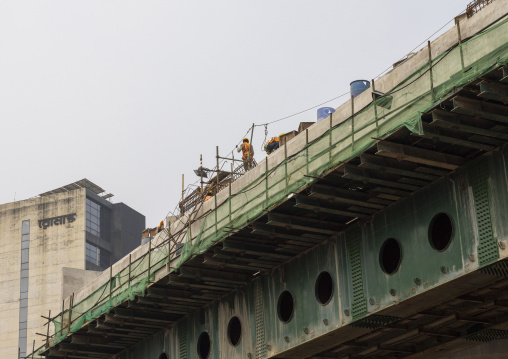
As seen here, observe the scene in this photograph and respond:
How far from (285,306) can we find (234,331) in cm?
317

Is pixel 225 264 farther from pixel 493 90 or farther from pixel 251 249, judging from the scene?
pixel 493 90

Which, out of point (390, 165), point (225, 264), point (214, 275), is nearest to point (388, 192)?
point (390, 165)

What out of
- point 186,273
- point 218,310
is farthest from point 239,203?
point 218,310

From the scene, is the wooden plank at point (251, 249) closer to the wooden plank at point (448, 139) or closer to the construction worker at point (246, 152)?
the wooden plank at point (448, 139)

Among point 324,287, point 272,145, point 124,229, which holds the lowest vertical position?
point 324,287

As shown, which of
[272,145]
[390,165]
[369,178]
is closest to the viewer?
[390,165]

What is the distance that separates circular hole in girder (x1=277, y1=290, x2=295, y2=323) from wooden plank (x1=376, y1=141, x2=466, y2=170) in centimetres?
796

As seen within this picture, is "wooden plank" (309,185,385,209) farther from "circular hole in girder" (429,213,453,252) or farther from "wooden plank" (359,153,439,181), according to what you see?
"wooden plank" (359,153,439,181)

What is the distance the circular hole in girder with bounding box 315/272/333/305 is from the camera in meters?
27.7

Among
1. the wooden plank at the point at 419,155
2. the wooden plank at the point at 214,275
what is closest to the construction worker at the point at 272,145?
the wooden plank at the point at 214,275

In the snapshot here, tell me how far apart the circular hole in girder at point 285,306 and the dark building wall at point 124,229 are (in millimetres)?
99363

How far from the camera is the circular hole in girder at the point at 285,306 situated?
→ 29.2 metres

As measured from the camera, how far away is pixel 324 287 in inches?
1106

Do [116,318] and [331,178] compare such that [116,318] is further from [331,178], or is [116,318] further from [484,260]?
[484,260]
